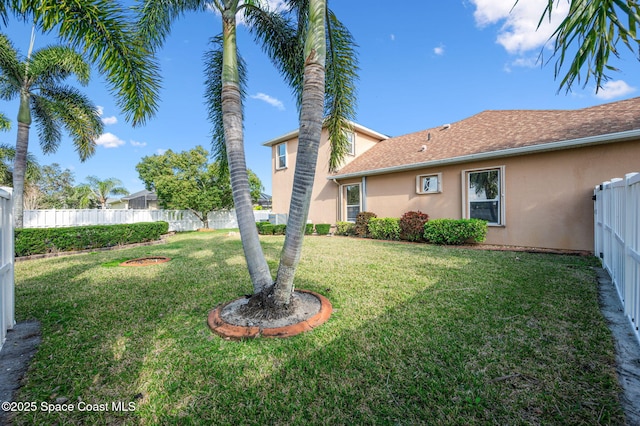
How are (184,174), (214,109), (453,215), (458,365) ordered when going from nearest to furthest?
(458,365) < (214,109) < (453,215) < (184,174)

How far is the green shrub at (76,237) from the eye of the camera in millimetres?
7906

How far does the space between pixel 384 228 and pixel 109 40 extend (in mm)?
9487

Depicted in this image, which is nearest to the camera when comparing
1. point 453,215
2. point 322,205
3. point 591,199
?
point 591,199

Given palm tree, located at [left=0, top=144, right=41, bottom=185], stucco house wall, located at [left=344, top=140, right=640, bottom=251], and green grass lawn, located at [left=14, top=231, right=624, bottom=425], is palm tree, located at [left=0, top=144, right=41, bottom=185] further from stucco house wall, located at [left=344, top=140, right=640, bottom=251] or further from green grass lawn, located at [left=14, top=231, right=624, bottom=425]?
stucco house wall, located at [left=344, top=140, right=640, bottom=251]

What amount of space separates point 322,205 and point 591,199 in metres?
10.5

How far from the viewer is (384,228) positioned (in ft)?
34.8

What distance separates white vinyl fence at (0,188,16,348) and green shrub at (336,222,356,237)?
10.7 meters

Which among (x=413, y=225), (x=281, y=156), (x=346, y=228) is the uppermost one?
(x=281, y=156)

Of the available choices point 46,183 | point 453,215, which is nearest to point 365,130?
point 453,215

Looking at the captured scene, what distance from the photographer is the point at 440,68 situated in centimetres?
1027

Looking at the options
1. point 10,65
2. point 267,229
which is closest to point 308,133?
point 267,229

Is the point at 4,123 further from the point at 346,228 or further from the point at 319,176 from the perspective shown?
the point at 346,228

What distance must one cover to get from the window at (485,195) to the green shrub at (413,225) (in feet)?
4.93

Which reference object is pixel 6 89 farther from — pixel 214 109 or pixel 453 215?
pixel 453 215
